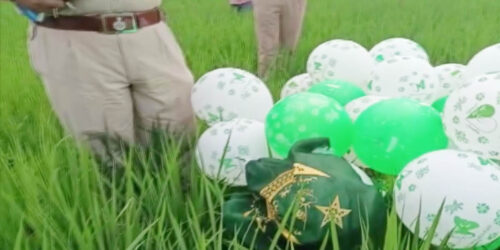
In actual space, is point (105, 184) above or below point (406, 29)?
above

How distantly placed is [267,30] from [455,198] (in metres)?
1.99

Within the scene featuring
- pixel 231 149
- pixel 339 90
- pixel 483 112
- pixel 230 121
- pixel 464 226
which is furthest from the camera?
pixel 339 90

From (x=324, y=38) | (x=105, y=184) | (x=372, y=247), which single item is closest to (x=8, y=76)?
(x=324, y=38)

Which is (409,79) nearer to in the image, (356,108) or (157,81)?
(356,108)

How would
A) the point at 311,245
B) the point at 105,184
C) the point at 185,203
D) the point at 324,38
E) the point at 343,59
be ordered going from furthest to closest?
the point at 324,38 < the point at 343,59 < the point at 105,184 < the point at 185,203 < the point at 311,245

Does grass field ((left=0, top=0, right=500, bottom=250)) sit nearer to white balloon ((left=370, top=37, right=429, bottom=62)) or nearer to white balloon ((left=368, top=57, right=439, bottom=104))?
white balloon ((left=370, top=37, right=429, bottom=62))

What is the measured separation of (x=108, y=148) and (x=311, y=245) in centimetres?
63

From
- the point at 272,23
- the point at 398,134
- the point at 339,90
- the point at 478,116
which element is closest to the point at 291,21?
the point at 272,23

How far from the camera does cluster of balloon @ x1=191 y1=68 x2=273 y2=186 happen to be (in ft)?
5.57

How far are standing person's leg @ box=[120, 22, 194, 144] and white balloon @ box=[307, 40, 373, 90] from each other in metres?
0.62

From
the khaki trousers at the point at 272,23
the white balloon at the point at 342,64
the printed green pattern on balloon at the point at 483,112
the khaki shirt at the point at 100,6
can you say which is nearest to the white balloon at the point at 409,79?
the white balloon at the point at 342,64

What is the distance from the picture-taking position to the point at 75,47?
5.47ft

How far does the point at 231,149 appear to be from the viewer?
1.72 metres

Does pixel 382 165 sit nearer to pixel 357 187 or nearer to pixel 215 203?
pixel 357 187
